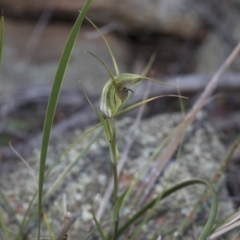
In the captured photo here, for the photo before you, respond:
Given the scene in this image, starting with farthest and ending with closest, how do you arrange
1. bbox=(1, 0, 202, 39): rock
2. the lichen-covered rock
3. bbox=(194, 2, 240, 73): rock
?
1. bbox=(1, 0, 202, 39): rock
2. bbox=(194, 2, 240, 73): rock
3. the lichen-covered rock

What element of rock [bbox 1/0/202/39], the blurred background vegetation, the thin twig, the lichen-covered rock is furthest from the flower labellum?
rock [bbox 1/0/202/39]

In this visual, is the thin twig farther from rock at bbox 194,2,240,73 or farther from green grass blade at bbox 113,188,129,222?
rock at bbox 194,2,240,73

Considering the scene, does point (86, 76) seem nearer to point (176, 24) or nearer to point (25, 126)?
point (176, 24)

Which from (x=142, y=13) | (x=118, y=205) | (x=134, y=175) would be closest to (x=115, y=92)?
(x=118, y=205)

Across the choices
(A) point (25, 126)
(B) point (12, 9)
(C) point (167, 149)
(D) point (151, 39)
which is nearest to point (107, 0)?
(D) point (151, 39)

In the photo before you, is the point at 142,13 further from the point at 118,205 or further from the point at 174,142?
the point at 118,205

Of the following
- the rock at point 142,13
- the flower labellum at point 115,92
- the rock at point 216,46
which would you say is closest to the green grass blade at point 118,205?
the flower labellum at point 115,92
